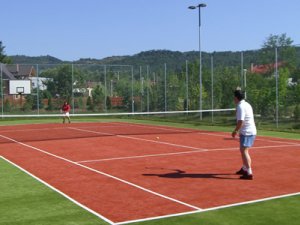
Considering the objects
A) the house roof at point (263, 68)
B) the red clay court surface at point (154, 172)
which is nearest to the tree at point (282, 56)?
the house roof at point (263, 68)

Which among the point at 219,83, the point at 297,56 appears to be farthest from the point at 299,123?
the point at 219,83

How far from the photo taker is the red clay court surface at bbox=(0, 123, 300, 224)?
8.16 meters

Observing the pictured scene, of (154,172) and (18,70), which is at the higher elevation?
(18,70)

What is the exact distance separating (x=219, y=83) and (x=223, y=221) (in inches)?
1085

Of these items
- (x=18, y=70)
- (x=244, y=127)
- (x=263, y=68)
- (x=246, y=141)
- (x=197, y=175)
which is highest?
(x=18, y=70)

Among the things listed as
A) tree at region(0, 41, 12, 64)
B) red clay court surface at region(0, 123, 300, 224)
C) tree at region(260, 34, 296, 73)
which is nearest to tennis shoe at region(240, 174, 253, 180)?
red clay court surface at region(0, 123, 300, 224)

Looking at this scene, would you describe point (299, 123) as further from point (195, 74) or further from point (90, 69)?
point (90, 69)

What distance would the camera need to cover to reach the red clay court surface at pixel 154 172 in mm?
8164

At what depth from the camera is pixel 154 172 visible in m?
11.2

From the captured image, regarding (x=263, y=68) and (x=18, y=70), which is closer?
(x=263, y=68)

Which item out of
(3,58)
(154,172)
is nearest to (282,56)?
(154,172)

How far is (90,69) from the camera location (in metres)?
43.6

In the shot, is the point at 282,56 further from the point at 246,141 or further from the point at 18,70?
the point at 18,70

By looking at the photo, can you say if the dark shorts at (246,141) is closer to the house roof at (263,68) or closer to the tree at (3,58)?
the house roof at (263,68)
